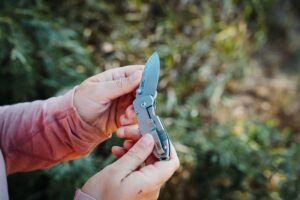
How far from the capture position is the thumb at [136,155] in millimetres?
696

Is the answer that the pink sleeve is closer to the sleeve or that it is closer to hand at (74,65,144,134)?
hand at (74,65,144,134)

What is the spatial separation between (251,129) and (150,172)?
39.6 inches

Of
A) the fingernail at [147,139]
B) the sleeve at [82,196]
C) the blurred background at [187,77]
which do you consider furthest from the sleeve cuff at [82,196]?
the blurred background at [187,77]

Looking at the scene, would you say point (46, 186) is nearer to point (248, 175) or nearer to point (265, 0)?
point (248, 175)

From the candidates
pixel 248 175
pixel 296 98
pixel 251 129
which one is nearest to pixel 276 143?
pixel 251 129

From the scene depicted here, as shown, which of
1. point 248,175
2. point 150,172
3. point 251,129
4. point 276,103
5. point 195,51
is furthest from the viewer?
point 276,103

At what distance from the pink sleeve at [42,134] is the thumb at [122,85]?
4.0 inches

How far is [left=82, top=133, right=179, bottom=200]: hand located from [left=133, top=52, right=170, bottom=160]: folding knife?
2 cm

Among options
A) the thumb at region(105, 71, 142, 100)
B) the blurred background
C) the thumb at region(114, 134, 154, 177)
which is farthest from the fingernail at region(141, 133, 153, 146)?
the blurred background

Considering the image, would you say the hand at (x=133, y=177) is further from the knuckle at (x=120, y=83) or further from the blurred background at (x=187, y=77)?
the blurred background at (x=187, y=77)

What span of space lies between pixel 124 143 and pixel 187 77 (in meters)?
1.16

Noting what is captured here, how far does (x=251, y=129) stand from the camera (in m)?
1.63

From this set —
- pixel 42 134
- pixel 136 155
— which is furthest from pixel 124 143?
pixel 42 134

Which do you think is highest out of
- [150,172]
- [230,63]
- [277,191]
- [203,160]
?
[150,172]
